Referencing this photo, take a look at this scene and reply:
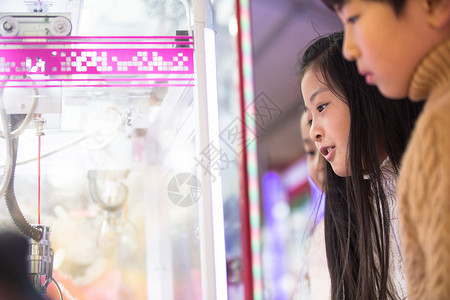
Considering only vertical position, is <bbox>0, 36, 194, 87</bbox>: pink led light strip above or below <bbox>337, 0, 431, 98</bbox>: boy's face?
above

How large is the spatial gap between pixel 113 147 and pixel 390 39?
94cm

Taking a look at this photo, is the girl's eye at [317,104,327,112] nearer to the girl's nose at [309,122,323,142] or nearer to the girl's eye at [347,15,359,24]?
the girl's nose at [309,122,323,142]

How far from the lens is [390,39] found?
1.77 ft

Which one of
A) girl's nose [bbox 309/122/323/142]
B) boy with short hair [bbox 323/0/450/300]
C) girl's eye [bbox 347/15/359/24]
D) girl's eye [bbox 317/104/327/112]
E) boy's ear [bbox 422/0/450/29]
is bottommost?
boy with short hair [bbox 323/0/450/300]

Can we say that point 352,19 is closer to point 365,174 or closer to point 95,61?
point 365,174

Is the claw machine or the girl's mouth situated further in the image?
the claw machine

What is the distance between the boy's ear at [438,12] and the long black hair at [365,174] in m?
0.41

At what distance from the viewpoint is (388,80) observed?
1.84 ft

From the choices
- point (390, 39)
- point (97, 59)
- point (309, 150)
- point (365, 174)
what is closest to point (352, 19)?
point (390, 39)

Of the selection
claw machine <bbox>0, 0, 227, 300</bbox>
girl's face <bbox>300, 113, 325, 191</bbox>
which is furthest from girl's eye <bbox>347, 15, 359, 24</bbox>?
girl's face <bbox>300, 113, 325, 191</bbox>

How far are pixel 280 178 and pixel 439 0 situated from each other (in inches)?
48.0

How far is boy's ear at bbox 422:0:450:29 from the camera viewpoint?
1.71ft

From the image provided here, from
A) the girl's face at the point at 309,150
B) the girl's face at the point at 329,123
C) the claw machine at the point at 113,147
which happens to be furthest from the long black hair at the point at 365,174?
the girl's face at the point at 309,150

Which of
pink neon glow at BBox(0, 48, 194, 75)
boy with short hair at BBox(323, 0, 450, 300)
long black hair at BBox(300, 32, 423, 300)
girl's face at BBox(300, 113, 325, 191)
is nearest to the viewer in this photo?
boy with short hair at BBox(323, 0, 450, 300)
